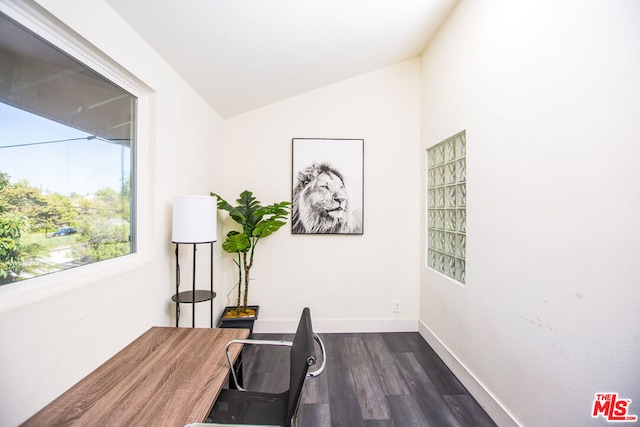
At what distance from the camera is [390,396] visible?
6.81 feet

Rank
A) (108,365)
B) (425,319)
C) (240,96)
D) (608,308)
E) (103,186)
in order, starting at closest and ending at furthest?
(608,308) → (108,365) → (103,186) → (240,96) → (425,319)

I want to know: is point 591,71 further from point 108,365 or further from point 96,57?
point 108,365

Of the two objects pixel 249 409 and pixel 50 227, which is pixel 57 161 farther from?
pixel 249 409

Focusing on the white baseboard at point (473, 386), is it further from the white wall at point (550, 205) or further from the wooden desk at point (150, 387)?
the wooden desk at point (150, 387)

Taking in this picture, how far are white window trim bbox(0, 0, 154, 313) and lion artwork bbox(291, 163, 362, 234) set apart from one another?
159 cm

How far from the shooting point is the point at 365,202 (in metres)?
3.20

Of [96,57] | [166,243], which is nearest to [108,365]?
[166,243]

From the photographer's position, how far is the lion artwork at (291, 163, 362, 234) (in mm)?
3170

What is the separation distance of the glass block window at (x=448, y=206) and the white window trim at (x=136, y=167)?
2362 mm

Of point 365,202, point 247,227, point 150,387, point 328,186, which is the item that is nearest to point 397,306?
point 365,202

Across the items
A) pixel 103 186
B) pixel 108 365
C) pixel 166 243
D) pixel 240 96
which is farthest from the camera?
pixel 240 96

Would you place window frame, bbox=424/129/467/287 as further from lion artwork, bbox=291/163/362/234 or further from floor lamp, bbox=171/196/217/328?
floor lamp, bbox=171/196/217/328

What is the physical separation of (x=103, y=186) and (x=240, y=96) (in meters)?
1.70

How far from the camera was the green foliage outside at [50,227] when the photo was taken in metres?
1.04
